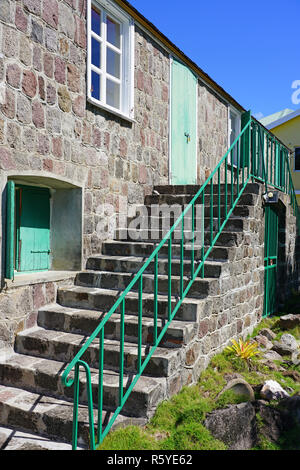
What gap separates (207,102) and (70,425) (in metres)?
6.93

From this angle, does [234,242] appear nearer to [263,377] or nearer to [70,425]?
[263,377]

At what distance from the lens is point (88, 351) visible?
380 cm

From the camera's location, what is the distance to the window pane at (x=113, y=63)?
19.0 feet

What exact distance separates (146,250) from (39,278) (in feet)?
4.38

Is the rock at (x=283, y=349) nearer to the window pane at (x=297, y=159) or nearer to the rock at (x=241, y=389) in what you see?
the rock at (x=241, y=389)

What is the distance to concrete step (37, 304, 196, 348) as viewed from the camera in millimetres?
3787

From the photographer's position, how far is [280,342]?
18.1 ft

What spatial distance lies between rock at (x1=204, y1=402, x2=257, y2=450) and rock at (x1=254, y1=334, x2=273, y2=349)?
2111 millimetres

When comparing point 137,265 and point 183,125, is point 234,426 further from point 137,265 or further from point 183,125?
point 183,125

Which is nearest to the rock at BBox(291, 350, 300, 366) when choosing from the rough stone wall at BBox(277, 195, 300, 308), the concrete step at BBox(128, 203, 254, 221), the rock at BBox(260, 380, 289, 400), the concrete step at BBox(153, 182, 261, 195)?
the rock at BBox(260, 380, 289, 400)

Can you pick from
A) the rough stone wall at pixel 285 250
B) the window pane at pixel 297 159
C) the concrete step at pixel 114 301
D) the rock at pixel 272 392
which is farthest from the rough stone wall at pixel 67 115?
the window pane at pixel 297 159
